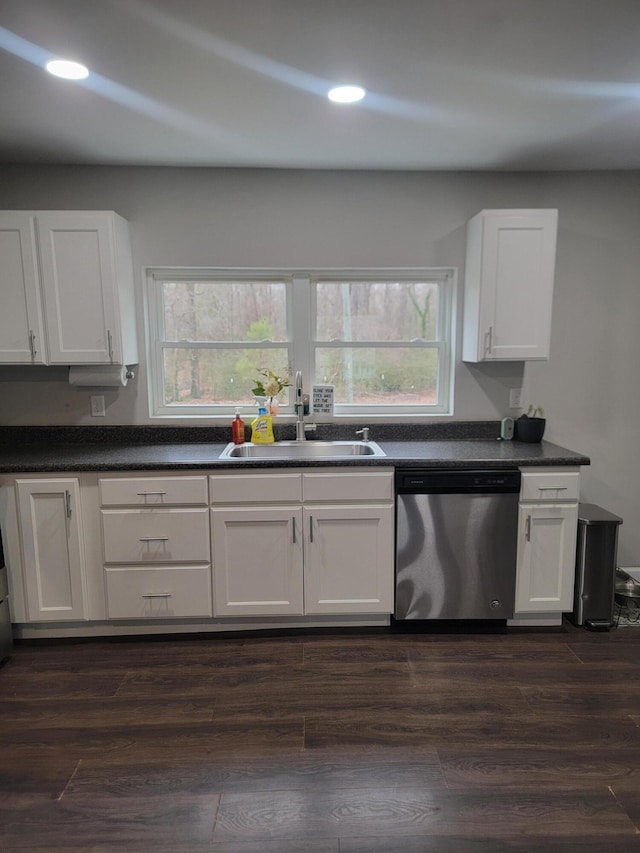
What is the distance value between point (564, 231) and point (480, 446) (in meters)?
1.37

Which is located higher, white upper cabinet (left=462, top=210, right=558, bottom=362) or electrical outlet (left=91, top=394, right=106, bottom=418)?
white upper cabinet (left=462, top=210, right=558, bottom=362)

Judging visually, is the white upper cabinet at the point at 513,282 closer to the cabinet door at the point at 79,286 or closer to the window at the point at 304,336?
the window at the point at 304,336

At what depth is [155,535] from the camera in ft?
8.57

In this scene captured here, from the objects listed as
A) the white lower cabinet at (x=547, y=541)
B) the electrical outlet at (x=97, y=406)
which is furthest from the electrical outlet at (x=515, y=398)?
the electrical outlet at (x=97, y=406)

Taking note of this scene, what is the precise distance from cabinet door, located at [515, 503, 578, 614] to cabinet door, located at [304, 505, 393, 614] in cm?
67

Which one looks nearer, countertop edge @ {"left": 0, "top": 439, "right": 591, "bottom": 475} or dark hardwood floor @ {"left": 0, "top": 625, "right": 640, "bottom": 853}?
dark hardwood floor @ {"left": 0, "top": 625, "right": 640, "bottom": 853}

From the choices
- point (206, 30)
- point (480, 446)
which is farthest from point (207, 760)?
point (206, 30)

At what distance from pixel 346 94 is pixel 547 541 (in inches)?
87.8

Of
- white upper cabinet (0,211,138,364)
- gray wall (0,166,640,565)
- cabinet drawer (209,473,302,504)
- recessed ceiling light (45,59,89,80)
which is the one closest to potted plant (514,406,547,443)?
gray wall (0,166,640,565)

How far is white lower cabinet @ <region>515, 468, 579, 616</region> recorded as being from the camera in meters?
2.65

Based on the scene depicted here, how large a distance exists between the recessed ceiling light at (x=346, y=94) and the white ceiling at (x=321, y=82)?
42mm

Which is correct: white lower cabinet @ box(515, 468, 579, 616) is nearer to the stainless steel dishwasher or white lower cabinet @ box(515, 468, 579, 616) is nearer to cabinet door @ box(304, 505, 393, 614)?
the stainless steel dishwasher

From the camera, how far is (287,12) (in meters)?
1.52

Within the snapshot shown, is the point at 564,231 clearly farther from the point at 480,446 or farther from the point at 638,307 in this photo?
the point at 480,446
